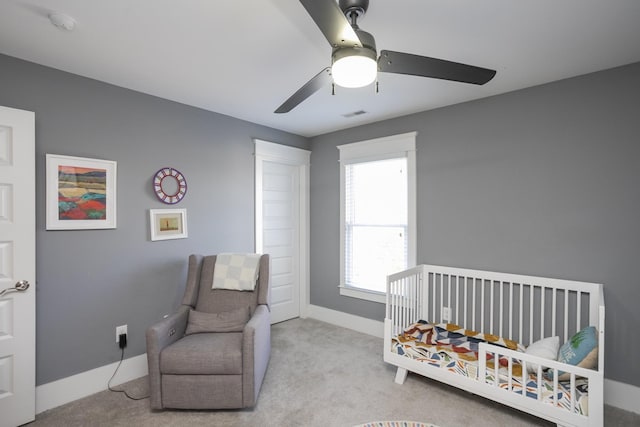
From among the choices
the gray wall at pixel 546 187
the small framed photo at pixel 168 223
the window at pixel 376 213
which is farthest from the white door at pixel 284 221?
the gray wall at pixel 546 187

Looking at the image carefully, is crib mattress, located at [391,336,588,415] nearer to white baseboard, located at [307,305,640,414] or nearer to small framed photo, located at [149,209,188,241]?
white baseboard, located at [307,305,640,414]

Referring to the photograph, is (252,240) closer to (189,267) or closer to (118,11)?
(189,267)

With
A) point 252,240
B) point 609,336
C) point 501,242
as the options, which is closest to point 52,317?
point 252,240

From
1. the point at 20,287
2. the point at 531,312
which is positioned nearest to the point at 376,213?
the point at 531,312

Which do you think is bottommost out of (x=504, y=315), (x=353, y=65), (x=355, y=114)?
(x=504, y=315)

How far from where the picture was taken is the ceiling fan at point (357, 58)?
1.19 m

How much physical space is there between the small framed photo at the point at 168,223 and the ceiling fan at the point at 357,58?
1.96 meters

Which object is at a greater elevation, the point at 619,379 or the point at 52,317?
the point at 52,317

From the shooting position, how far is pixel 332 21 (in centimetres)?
120

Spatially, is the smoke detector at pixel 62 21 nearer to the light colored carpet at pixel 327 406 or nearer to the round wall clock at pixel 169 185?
the round wall clock at pixel 169 185

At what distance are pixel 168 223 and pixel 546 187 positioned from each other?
10.8ft

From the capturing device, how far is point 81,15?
1.72m

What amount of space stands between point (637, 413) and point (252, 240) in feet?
11.5

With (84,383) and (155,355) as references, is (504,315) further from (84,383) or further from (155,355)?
(84,383)
